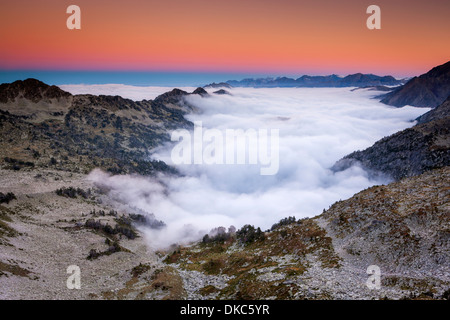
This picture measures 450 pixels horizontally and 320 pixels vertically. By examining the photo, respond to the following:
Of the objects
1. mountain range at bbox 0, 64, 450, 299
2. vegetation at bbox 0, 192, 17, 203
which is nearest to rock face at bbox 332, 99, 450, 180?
mountain range at bbox 0, 64, 450, 299

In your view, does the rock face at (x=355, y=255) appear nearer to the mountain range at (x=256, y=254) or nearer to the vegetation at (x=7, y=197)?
the mountain range at (x=256, y=254)

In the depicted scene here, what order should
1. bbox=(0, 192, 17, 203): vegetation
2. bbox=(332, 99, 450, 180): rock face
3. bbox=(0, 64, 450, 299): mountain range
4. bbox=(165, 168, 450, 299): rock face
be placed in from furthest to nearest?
bbox=(332, 99, 450, 180): rock face < bbox=(0, 192, 17, 203): vegetation < bbox=(0, 64, 450, 299): mountain range < bbox=(165, 168, 450, 299): rock face

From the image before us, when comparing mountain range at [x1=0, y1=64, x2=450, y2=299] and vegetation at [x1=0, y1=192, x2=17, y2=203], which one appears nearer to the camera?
mountain range at [x1=0, y1=64, x2=450, y2=299]

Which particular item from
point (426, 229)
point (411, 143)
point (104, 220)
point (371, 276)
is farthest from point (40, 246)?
point (411, 143)

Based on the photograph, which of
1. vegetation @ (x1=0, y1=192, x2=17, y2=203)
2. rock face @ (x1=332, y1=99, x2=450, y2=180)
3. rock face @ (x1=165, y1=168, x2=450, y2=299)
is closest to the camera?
rock face @ (x1=165, y1=168, x2=450, y2=299)

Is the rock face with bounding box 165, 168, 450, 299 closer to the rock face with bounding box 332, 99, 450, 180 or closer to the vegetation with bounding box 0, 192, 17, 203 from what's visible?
the vegetation with bounding box 0, 192, 17, 203

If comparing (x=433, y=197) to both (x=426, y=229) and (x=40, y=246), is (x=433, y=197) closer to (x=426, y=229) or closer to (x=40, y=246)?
(x=426, y=229)

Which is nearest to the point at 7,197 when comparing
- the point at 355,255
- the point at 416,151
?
the point at 355,255

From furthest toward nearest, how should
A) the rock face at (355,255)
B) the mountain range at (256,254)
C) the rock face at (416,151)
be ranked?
the rock face at (416,151)
the mountain range at (256,254)
the rock face at (355,255)

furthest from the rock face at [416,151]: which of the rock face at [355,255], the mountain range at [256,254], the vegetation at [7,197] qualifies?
the vegetation at [7,197]

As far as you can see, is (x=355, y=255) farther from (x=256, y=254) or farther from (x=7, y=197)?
(x=7, y=197)

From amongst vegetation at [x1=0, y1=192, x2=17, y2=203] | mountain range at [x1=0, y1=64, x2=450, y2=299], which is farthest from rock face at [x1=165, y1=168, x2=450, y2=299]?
vegetation at [x1=0, y1=192, x2=17, y2=203]
